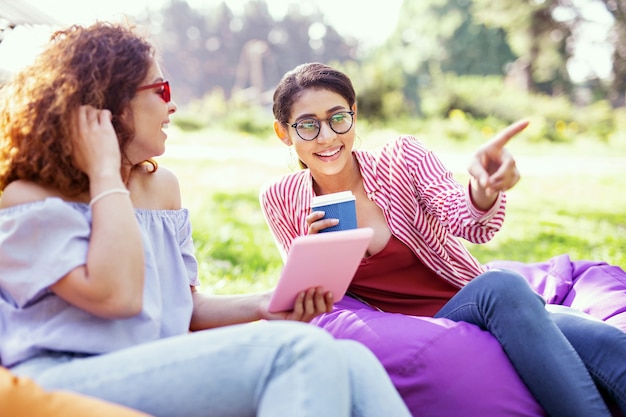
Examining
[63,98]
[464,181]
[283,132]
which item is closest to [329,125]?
[283,132]

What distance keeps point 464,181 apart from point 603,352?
728cm

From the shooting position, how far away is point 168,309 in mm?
2000

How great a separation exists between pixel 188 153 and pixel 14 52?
9.11 m

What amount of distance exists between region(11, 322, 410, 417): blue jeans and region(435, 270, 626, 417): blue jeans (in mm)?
762

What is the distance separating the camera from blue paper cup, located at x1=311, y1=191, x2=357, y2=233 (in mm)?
2156

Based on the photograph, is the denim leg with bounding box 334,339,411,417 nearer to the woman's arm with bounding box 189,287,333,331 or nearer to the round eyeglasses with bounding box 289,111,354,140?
the woman's arm with bounding box 189,287,333,331

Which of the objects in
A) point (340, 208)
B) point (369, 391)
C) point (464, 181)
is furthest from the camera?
point (464, 181)

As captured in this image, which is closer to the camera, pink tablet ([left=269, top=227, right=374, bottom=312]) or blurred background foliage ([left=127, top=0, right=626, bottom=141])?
pink tablet ([left=269, top=227, right=374, bottom=312])

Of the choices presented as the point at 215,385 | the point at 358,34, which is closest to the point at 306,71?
the point at 215,385

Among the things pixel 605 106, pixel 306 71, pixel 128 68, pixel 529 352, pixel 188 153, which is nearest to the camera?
pixel 128 68

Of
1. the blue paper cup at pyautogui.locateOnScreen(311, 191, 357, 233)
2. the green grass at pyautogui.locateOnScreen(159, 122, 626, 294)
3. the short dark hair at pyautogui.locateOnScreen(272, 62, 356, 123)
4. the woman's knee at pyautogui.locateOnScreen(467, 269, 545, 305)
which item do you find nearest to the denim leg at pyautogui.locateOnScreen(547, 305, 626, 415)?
the woman's knee at pyautogui.locateOnScreen(467, 269, 545, 305)

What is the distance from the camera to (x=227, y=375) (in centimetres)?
147

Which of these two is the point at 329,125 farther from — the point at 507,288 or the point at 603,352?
the point at 603,352

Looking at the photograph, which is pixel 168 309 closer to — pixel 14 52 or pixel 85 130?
pixel 85 130
